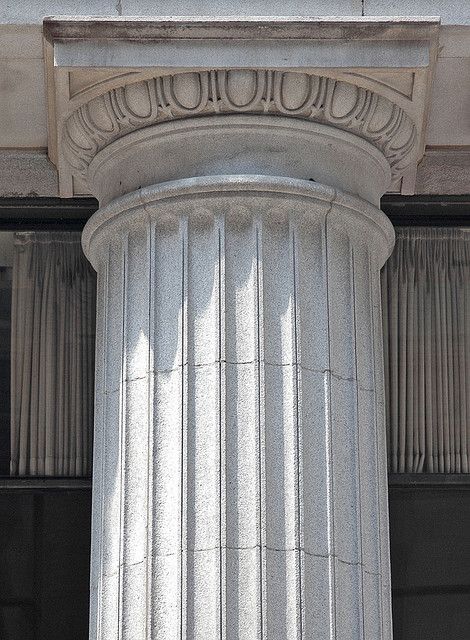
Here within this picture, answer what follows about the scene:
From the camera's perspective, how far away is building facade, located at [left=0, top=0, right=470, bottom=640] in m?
9.91

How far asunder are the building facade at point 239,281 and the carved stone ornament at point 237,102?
16 millimetres

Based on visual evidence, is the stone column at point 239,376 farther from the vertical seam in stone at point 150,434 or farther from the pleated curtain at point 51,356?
the pleated curtain at point 51,356

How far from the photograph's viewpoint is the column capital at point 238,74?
1023 cm

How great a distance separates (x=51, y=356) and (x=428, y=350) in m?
3.27

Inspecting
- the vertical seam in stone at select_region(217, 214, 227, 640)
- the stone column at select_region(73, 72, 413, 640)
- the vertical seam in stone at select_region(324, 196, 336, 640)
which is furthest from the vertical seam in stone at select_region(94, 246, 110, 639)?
the vertical seam in stone at select_region(324, 196, 336, 640)

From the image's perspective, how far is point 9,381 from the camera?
502 inches

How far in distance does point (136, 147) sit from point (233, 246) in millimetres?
1123

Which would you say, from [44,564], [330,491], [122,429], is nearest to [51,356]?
[44,564]

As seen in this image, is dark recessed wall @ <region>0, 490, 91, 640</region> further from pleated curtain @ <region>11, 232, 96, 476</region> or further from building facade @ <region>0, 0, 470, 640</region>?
building facade @ <region>0, 0, 470, 640</region>

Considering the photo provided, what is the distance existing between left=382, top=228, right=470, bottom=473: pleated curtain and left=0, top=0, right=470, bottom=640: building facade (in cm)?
193

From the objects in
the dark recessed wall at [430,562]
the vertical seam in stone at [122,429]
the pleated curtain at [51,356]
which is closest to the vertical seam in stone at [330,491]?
the vertical seam in stone at [122,429]

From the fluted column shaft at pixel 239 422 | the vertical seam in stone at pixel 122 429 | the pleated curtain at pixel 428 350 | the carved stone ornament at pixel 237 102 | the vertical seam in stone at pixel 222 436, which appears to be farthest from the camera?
the pleated curtain at pixel 428 350

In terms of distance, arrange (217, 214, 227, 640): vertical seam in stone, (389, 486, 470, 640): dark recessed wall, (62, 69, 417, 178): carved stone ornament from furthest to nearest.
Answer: (389, 486, 470, 640): dark recessed wall
(62, 69, 417, 178): carved stone ornament
(217, 214, 227, 640): vertical seam in stone

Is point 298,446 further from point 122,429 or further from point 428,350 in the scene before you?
point 428,350
